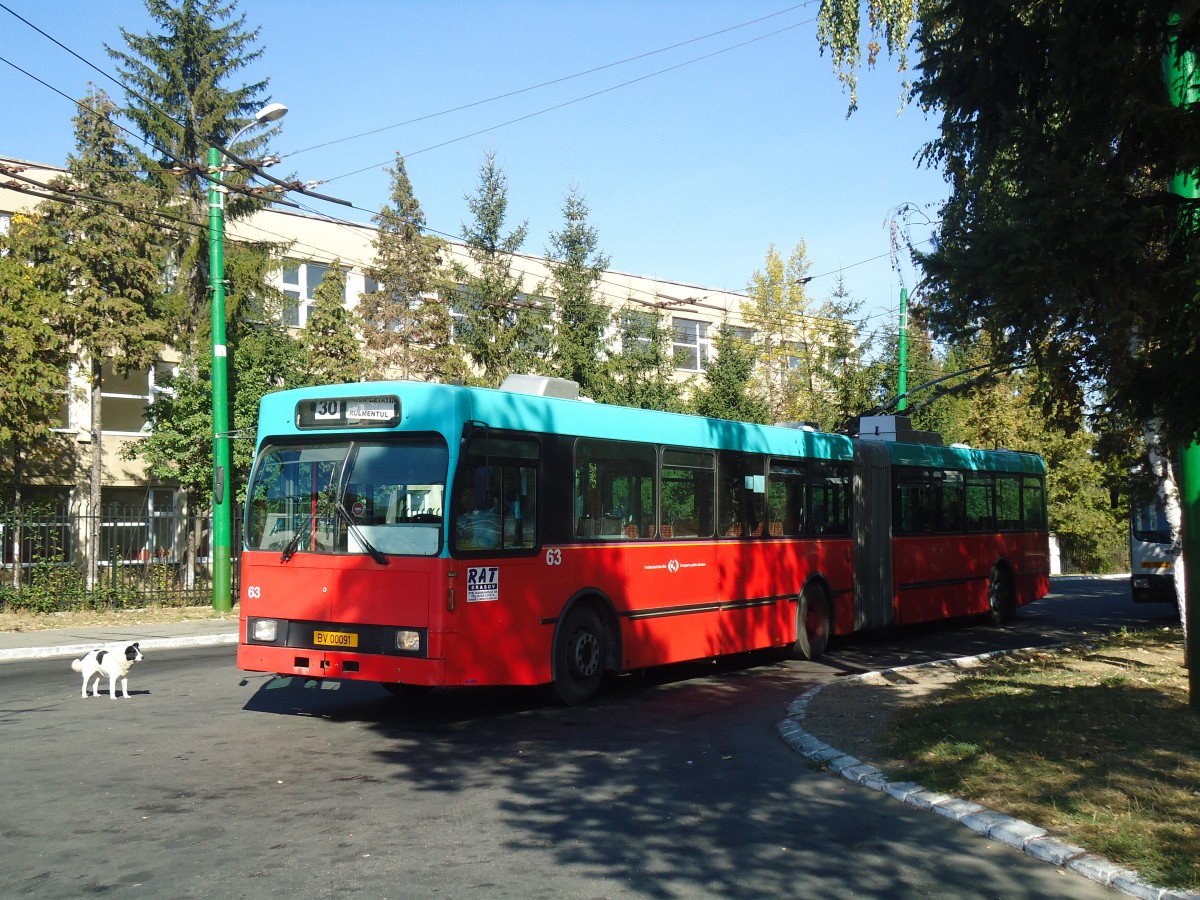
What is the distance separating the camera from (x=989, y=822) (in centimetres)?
655

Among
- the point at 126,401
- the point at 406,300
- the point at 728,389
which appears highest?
the point at 406,300

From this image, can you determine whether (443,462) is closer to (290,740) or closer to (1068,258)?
(290,740)

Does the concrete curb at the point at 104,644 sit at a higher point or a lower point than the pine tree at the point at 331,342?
lower

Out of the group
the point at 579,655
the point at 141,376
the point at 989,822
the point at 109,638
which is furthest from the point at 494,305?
the point at 989,822

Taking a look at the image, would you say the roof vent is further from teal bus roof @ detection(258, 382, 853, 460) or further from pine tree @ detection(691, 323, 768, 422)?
pine tree @ detection(691, 323, 768, 422)

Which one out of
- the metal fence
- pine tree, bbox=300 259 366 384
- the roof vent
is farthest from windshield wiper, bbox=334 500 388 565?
pine tree, bbox=300 259 366 384

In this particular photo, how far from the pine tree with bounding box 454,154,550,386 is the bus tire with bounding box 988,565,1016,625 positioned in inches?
574

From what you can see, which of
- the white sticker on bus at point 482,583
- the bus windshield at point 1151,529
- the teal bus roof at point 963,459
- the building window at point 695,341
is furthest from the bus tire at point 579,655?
the building window at point 695,341

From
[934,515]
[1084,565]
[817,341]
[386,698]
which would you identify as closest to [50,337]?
[386,698]

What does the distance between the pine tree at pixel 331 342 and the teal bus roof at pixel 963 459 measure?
13.9 metres

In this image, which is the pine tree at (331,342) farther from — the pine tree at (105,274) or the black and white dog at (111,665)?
the black and white dog at (111,665)

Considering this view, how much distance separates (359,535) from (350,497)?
39cm

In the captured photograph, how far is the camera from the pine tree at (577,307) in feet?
105

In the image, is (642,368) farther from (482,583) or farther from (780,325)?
(482,583)
